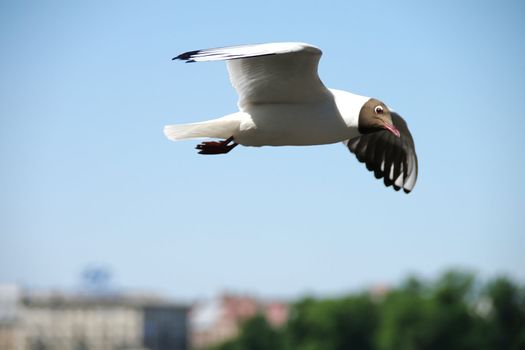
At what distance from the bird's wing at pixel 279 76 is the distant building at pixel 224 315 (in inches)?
5163

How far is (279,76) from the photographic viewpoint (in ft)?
40.7

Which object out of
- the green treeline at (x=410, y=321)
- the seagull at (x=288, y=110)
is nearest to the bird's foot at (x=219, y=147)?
the seagull at (x=288, y=110)

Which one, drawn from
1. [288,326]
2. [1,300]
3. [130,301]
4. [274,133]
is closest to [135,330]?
[130,301]

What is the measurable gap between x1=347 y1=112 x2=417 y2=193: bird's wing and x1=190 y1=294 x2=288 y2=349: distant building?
12847cm

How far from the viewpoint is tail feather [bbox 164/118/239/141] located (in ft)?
41.8

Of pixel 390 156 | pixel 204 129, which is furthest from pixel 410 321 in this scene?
pixel 204 129

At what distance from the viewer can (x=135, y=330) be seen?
13675 cm

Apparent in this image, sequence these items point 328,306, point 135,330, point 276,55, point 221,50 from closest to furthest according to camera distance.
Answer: point 221,50
point 276,55
point 328,306
point 135,330

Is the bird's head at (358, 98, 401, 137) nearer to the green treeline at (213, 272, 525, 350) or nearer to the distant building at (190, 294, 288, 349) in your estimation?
the green treeline at (213, 272, 525, 350)

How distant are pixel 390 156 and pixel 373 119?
280 centimetres

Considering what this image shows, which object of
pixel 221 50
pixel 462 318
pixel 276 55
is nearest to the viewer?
pixel 221 50

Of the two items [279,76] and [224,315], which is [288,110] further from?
[224,315]

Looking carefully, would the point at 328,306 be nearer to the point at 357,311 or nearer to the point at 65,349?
the point at 357,311

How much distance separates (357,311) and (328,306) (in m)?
2.85
